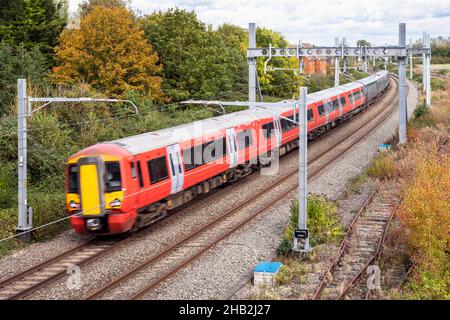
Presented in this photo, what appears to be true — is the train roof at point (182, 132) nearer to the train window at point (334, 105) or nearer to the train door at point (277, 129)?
the train door at point (277, 129)

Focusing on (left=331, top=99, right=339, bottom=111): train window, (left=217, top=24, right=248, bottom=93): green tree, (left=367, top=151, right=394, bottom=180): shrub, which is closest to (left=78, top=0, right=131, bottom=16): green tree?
(left=217, top=24, right=248, bottom=93): green tree

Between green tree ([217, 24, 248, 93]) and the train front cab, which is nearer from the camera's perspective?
the train front cab

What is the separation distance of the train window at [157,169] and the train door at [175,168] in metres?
0.35

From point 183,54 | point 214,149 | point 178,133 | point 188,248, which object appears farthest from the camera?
point 183,54

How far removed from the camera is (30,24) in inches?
1380

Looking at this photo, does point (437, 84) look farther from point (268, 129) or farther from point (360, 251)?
point (360, 251)

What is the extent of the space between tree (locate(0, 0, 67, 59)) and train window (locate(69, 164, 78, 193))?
787 inches

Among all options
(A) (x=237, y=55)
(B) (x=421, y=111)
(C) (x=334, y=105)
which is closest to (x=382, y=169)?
(C) (x=334, y=105)

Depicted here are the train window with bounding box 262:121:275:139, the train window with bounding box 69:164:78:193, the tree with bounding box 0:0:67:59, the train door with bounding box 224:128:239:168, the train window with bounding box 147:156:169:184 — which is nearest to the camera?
the train window with bounding box 69:164:78:193

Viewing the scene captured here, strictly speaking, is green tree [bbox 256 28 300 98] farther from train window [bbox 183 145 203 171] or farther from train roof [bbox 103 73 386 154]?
train window [bbox 183 145 203 171]

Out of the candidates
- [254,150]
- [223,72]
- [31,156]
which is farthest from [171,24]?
[31,156]

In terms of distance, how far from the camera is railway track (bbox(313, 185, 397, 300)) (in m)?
12.5

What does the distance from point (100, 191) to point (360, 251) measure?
657 cm

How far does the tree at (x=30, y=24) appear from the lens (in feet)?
114
